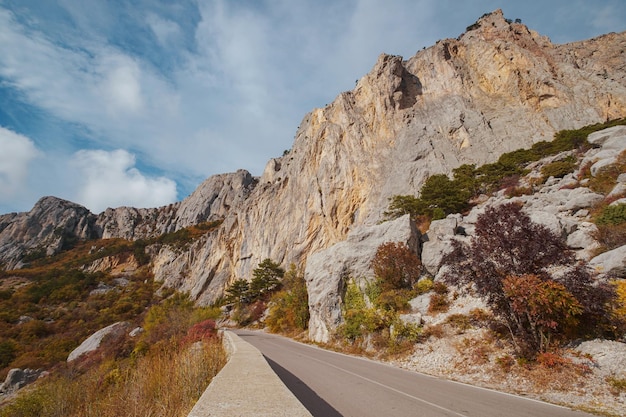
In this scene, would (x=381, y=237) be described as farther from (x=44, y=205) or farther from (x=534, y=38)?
(x=44, y=205)

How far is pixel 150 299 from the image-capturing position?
232 ft

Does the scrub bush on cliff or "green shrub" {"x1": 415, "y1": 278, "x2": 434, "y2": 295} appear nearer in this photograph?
the scrub bush on cliff

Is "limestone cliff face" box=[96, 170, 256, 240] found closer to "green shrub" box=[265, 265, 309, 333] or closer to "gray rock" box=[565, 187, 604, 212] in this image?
"green shrub" box=[265, 265, 309, 333]

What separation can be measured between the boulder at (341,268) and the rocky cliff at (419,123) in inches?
601

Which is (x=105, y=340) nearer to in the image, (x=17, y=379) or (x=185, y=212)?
(x=17, y=379)

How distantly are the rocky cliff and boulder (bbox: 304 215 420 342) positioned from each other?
15264 millimetres

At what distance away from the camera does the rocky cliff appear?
135 feet

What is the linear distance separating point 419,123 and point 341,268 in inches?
1373

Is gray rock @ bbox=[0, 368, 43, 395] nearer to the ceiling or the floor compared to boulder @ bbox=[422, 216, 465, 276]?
nearer to the floor

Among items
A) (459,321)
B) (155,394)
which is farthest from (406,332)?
(155,394)

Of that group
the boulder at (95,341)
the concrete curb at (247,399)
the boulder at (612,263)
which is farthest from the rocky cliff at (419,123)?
the concrete curb at (247,399)

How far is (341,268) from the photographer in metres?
20.6

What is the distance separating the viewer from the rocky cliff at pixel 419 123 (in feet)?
135

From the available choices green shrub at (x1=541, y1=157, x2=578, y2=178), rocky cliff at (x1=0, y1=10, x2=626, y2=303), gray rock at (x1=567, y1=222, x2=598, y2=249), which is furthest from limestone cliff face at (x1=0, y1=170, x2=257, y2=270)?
gray rock at (x1=567, y1=222, x2=598, y2=249)
